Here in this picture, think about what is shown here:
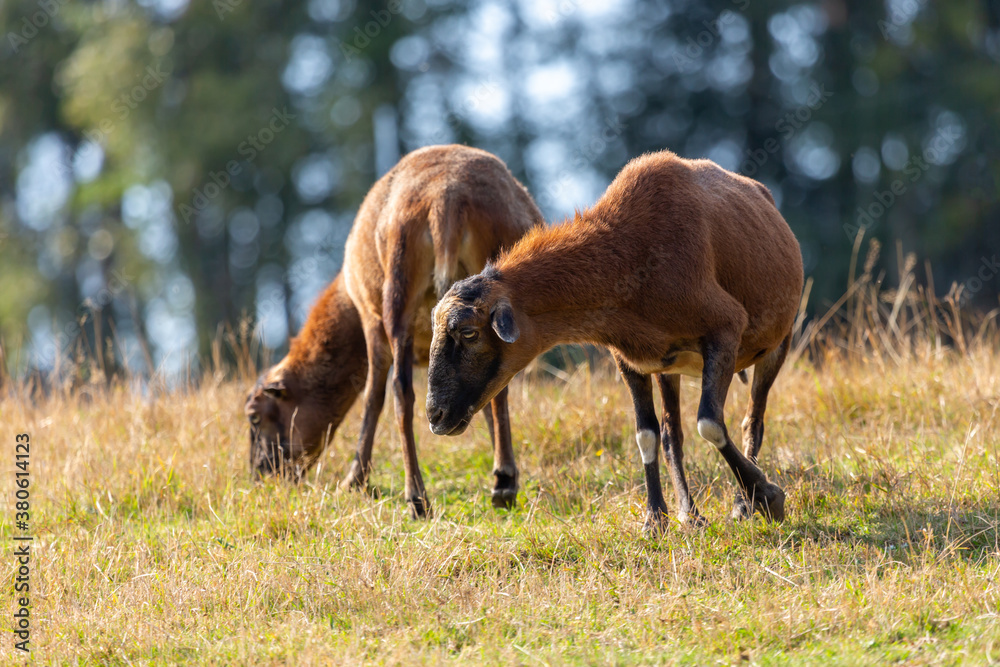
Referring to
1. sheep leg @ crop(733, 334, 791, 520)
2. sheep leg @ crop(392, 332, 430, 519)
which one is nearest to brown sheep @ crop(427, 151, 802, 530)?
sheep leg @ crop(733, 334, 791, 520)

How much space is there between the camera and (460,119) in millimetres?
22281

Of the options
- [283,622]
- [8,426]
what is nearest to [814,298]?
[8,426]

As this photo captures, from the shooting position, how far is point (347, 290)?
8133 mm

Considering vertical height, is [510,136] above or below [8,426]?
above

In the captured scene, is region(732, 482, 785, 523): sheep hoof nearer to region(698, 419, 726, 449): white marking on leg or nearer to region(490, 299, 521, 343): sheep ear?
region(698, 419, 726, 449): white marking on leg

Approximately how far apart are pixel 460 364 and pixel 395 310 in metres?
1.62

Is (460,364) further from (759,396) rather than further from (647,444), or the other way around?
(759,396)

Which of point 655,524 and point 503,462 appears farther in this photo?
point 503,462

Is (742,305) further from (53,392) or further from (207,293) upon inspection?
(207,293)

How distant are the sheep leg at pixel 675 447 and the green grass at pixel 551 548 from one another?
16 centimetres

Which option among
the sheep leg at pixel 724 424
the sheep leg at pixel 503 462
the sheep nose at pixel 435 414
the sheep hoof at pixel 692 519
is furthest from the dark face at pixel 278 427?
the sheep leg at pixel 724 424

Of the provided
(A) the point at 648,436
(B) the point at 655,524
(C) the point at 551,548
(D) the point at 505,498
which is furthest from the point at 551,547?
(D) the point at 505,498

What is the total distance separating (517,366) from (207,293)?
1958cm

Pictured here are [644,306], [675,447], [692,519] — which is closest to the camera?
[644,306]
